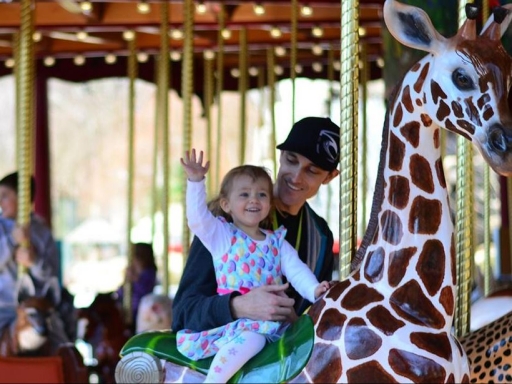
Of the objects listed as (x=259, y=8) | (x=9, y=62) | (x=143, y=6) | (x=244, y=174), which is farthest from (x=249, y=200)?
(x=9, y=62)

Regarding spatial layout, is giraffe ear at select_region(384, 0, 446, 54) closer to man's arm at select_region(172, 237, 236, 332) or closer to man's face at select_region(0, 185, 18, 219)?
man's arm at select_region(172, 237, 236, 332)

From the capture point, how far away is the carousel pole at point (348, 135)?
10.0 ft

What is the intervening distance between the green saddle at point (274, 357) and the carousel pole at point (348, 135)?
34 centimetres

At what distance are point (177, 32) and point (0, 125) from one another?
15.4 meters

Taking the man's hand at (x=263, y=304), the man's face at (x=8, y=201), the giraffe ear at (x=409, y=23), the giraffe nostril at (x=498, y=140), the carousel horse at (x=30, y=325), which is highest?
the giraffe ear at (x=409, y=23)

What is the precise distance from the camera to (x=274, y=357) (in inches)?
110

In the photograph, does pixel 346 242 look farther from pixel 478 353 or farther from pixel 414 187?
pixel 478 353

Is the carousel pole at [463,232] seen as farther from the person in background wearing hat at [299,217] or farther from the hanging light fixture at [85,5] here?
the hanging light fixture at [85,5]

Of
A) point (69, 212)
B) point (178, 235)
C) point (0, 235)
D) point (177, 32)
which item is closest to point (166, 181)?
point (0, 235)

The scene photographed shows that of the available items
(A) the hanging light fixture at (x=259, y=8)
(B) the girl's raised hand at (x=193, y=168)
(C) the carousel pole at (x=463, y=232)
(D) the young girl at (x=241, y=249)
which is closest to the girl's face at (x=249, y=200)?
(D) the young girl at (x=241, y=249)

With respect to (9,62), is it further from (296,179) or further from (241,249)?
(241,249)

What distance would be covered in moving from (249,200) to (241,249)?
0.15 meters

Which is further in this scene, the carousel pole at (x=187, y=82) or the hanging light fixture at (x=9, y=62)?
the hanging light fixture at (x=9, y=62)

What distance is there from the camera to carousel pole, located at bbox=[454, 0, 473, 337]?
11.9ft
